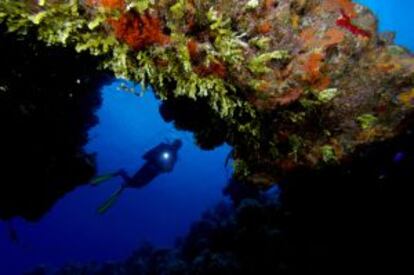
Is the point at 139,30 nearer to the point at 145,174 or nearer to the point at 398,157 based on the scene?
the point at 398,157

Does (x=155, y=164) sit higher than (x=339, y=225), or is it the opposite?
(x=155, y=164)

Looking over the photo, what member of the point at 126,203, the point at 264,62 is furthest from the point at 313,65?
the point at 126,203

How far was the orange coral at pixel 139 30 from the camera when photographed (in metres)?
2.77

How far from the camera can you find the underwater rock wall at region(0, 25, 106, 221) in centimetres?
506

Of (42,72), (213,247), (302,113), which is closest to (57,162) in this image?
(42,72)

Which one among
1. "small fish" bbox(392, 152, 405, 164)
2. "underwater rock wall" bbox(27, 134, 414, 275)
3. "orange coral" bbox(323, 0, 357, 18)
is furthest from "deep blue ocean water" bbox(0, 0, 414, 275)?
"orange coral" bbox(323, 0, 357, 18)

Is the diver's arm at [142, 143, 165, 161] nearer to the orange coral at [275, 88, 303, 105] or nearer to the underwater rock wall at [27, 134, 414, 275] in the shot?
the underwater rock wall at [27, 134, 414, 275]

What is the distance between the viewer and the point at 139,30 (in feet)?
9.34

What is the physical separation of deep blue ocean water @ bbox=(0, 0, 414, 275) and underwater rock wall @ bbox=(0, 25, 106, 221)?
2660 centimetres

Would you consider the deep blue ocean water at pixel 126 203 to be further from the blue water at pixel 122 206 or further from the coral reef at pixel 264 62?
the coral reef at pixel 264 62

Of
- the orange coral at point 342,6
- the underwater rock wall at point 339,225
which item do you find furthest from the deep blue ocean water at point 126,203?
the orange coral at point 342,6

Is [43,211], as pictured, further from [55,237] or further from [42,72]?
[55,237]

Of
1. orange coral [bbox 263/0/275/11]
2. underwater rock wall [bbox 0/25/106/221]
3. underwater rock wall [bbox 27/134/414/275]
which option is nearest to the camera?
orange coral [bbox 263/0/275/11]

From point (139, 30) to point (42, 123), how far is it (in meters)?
4.91
